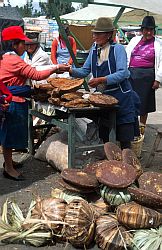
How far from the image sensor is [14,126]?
489 centimetres

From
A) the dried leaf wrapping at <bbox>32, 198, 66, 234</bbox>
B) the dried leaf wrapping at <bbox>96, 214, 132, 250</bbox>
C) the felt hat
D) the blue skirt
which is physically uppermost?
the felt hat

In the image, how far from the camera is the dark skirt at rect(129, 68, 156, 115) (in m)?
6.39

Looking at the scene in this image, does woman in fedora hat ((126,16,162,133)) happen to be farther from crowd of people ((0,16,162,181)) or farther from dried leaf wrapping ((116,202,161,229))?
dried leaf wrapping ((116,202,161,229))

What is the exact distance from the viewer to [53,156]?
17.9 ft

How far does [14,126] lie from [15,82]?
52cm

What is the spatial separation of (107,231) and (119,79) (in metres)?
1.86

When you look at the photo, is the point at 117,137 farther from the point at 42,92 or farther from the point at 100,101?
the point at 42,92

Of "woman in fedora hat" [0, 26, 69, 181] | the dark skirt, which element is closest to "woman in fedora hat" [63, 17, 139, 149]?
"woman in fedora hat" [0, 26, 69, 181]

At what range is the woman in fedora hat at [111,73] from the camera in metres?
4.64

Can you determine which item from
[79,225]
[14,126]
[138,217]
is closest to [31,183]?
[14,126]

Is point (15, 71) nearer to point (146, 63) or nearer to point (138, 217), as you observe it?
point (138, 217)

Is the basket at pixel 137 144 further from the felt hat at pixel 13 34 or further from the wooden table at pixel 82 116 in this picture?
the felt hat at pixel 13 34

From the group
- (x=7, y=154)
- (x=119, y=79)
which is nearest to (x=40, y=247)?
(x=7, y=154)

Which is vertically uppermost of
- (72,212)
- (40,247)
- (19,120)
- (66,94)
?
(66,94)
